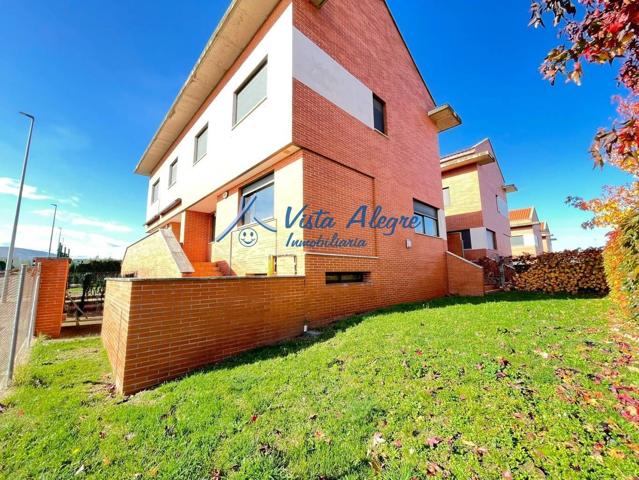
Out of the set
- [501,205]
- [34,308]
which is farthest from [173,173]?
[501,205]

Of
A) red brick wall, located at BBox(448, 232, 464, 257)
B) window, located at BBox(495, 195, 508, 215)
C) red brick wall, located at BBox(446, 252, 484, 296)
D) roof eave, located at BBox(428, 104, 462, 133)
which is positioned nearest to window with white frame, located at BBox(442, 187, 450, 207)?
red brick wall, located at BBox(448, 232, 464, 257)

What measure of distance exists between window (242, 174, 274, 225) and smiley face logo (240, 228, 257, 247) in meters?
0.34

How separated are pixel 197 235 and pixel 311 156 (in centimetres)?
763

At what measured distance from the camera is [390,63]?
10383 mm

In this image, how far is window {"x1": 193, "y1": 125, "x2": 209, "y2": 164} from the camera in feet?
37.5

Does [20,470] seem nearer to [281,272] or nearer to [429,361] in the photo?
[429,361]

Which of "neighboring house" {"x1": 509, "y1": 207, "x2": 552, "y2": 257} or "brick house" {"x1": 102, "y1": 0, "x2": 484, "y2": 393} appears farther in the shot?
"neighboring house" {"x1": 509, "y1": 207, "x2": 552, "y2": 257}

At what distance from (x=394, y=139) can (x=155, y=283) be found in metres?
9.31

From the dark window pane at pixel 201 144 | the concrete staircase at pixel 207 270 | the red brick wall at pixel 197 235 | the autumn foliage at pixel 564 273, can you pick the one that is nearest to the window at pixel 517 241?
the autumn foliage at pixel 564 273

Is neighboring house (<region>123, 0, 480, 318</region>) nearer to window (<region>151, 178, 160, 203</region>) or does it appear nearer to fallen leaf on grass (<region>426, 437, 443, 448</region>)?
fallen leaf on grass (<region>426, 437, 443, 448</region>)

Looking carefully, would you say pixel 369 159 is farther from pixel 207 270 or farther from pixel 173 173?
pixel 173 173

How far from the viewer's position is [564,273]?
9836 mm

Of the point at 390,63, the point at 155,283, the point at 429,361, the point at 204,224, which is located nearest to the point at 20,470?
the point at 155,283

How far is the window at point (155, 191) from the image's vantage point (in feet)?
54.6
